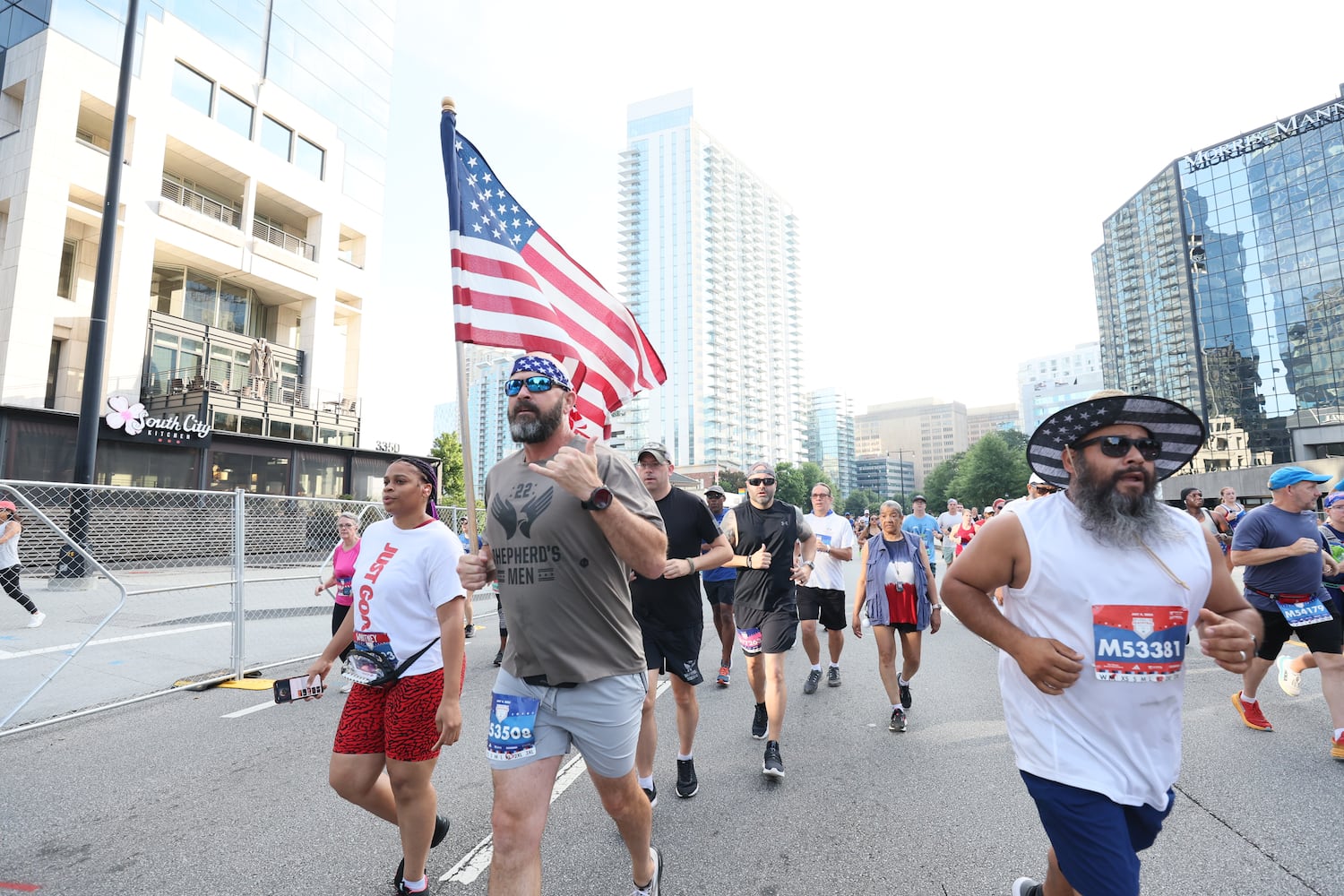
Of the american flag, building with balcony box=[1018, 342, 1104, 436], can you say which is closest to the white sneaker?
the american flag

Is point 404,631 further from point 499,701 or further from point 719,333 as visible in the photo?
point 719,333

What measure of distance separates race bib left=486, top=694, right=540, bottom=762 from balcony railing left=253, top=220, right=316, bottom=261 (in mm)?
30922

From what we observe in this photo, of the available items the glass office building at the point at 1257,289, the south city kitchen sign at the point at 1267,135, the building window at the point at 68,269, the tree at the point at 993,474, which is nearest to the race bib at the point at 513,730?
the building window at the point at 68,269

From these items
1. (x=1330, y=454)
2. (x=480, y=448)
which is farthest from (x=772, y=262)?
(x=1330, y=454)

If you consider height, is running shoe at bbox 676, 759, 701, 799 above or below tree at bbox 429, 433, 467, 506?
below

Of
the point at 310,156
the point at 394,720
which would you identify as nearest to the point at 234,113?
the point at 310,156

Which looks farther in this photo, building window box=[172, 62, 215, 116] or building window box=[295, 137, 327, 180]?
building window box=[295, 137, 327, 180]

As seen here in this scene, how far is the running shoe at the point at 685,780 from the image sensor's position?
4.14m

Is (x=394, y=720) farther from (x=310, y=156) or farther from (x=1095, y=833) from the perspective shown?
(x=310, y=156)

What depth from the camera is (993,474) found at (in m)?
68.5

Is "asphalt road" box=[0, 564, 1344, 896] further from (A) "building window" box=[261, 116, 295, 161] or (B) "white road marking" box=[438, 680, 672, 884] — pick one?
(A) "building window" box=[261, 116, 295, 161]

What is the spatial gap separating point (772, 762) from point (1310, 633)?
4260 millimetres

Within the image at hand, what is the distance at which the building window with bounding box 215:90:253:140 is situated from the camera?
83.7ft

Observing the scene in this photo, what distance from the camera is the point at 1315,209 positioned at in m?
65.8
